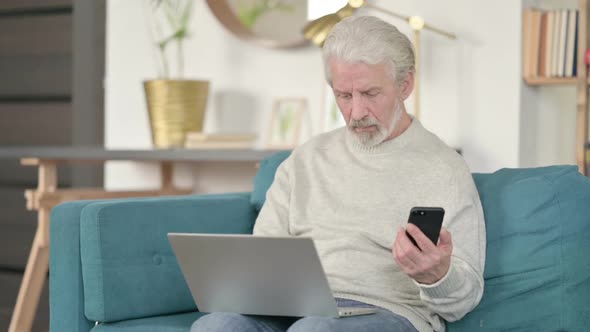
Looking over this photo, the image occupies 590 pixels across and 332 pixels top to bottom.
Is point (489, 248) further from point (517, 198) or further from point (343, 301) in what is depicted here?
point (343, 301)

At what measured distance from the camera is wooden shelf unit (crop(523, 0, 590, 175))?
339 centimetres

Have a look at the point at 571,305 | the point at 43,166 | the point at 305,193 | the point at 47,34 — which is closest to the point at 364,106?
the point at 305,193

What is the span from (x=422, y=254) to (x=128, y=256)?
82 centimetres

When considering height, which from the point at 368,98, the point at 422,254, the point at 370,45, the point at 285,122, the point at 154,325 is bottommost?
the point at 154,325

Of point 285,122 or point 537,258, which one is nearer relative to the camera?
point 537,258

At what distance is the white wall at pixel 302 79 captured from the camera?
11.0 feet

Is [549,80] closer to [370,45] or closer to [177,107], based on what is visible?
[177,107]

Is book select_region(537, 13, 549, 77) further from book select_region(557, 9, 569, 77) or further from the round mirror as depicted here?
the round mirror

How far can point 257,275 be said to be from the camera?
1.99 metres

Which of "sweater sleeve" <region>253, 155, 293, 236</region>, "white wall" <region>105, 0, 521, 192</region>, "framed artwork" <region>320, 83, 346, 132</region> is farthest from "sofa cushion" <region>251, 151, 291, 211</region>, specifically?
"white wall" <region>105, 0, 521, 192</region>

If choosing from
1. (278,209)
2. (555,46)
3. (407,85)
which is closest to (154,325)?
(278,209)

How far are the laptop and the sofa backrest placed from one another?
1.05 ft

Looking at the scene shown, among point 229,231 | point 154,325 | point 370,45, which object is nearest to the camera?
point 370,45

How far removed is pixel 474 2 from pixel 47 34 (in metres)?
2.13
